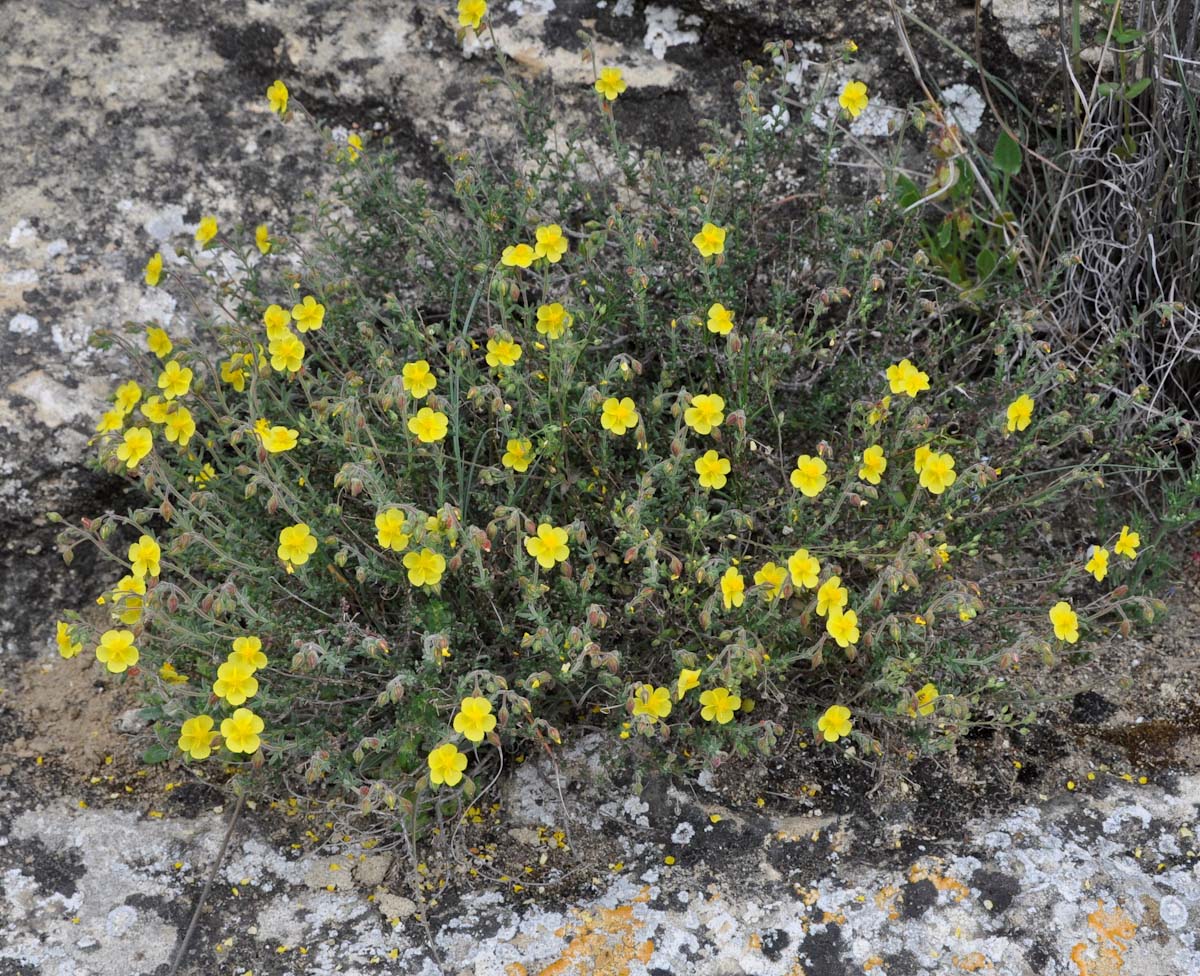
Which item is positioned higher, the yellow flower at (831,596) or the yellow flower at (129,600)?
the yellow flower at (831,596)

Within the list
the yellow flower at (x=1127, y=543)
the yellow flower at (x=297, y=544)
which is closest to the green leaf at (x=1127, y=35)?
the yellow flower at (x=1127, y=543)

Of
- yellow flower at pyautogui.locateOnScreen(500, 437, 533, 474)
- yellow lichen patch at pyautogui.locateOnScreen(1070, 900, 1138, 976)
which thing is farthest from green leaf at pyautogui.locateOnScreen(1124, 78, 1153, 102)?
yellow lichen patch at pyautogui.locateOnScreen(1070, 900, 1138, 976)

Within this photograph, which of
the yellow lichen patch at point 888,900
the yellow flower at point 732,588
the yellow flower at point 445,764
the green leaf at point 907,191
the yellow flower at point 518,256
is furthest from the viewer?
the green leaf at point 907,191

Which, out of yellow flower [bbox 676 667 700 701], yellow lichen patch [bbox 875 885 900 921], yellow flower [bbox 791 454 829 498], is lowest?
yellow lichen patch [bbox 875 885 900 921]

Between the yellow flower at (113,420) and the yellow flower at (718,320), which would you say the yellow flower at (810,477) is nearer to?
the yellow flower at (718,320)

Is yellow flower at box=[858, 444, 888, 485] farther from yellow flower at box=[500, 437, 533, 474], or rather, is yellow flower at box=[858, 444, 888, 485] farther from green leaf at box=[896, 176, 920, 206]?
green leaf at box=[896, 176, 920, 206]

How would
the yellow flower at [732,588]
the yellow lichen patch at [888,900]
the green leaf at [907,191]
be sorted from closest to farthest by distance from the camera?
the yellow lichen patch at [888,900], the yellow flower at [732,588], the green leaf at [907,191]
